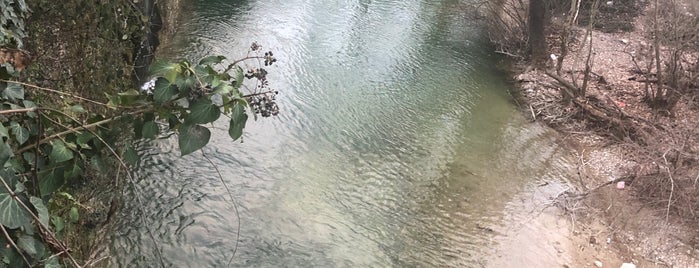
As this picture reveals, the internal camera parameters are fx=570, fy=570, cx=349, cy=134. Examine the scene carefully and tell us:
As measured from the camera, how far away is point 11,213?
6.18ft

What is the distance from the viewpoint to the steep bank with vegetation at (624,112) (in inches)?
223

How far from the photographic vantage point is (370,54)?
9523mm

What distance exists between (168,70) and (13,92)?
632 millimetres

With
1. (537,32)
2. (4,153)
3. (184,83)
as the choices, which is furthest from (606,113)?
(4,153)

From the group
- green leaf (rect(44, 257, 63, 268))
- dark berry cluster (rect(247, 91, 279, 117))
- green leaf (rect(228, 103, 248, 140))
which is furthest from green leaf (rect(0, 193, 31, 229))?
dark berry cluster (rect(247, 91, 279, 117))

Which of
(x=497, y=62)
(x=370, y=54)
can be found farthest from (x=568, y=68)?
(x=370, y=54)

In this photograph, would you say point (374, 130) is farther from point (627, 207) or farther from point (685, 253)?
point (685, 253)

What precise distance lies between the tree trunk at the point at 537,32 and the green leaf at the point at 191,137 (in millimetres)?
8608

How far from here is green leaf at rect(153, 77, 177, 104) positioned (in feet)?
7.08

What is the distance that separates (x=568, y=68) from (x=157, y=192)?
24.0ft

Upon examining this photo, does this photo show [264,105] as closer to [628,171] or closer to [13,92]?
[13,92]

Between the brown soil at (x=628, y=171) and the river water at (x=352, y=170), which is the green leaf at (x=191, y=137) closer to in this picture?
the river water at (x=352, y=170)

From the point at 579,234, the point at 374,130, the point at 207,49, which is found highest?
the point at 207,49

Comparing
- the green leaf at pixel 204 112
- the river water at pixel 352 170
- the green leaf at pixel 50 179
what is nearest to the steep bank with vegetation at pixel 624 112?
A: the river water at pixel 352 170
